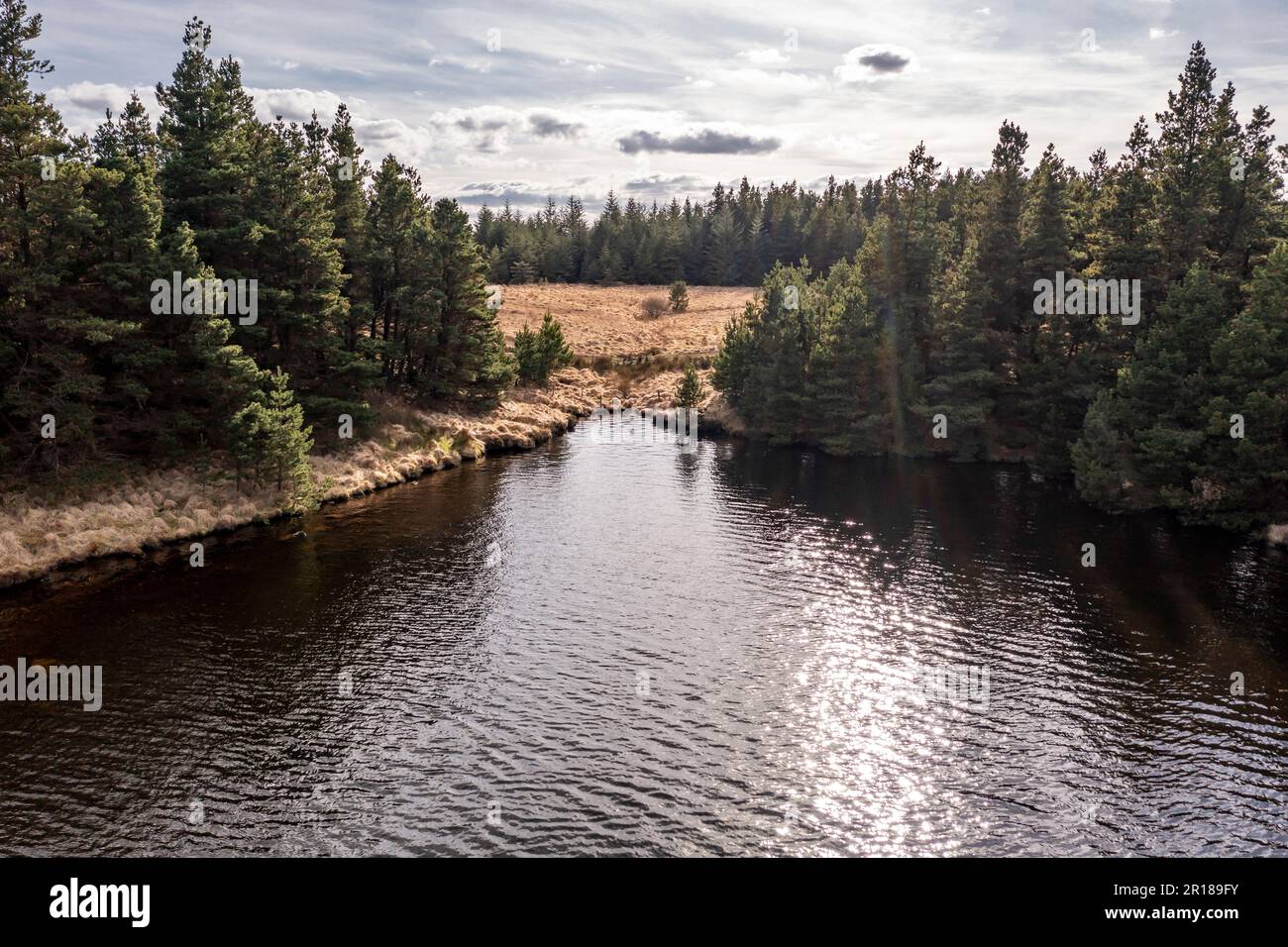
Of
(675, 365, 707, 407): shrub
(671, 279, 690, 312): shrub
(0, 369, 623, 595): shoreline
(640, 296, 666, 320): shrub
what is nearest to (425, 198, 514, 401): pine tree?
(0, 369, 623, 595): shoreline

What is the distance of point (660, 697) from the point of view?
27.2m

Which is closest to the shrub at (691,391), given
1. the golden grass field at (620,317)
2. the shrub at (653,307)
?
the golden grass field at (620,317)

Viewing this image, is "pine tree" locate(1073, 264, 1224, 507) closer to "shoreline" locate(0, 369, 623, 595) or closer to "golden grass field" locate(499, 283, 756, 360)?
"shoreline" locate(0, 369, 623, 595)

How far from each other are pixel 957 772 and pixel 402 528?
34.7 meters

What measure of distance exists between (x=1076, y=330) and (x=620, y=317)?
93.2 metres

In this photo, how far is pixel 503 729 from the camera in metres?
24.9

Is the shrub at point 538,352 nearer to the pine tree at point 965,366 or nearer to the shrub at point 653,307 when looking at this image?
the pine tree at point 965,366

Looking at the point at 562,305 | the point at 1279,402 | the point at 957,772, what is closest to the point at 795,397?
the point at 1279,402

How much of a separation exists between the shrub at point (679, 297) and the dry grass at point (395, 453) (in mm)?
4452

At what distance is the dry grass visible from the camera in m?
38.7

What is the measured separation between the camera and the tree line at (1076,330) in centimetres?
4825

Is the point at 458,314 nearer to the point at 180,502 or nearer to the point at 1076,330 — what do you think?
the point at 180,502

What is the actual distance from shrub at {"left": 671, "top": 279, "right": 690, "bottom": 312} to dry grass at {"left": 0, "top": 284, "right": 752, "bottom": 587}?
14.6 feet
